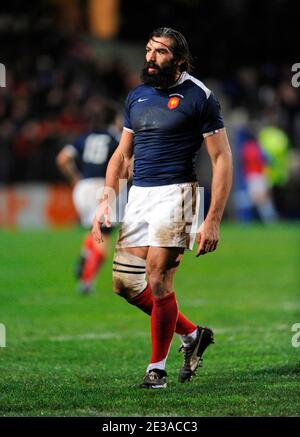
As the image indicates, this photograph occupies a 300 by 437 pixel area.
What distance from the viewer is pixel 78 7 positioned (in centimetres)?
3169

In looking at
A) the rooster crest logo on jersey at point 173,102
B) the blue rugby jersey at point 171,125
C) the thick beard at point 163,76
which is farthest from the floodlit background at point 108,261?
the thick beard at point 163,76

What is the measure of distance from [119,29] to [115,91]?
4076mm

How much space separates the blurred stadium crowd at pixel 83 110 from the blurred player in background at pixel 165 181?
56.0 ft

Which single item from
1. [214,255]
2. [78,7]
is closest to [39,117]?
[78,7]

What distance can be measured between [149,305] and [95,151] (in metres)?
7.04

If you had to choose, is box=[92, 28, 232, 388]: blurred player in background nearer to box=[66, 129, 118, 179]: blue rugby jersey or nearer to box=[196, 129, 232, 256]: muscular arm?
box=[196, 129, 232, 256]: muscular arm

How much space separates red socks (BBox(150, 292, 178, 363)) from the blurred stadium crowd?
17.3 m

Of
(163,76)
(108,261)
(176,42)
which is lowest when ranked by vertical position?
(108,261)

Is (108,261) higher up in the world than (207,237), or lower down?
lower down

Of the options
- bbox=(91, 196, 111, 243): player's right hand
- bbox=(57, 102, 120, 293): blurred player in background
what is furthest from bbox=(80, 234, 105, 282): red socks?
bbox=(91, 196, 111, 243): player's right hand

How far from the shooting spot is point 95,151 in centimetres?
1480

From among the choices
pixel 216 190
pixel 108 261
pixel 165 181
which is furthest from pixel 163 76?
pixel 108 261

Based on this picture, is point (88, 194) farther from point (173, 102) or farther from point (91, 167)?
point (173, 102)
